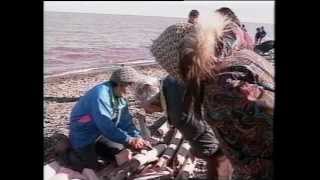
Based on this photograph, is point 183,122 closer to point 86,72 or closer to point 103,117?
point 103,117

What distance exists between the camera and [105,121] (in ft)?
11.9

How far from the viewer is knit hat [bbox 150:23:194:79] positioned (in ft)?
11.7

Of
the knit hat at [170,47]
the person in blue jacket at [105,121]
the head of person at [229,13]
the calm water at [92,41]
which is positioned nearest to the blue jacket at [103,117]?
the person in blue jacket at [105,121]

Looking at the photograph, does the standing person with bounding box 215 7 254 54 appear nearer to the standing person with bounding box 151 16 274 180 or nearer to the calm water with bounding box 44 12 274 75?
the standing person with bounding box 151 16 274 180

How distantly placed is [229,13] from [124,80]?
2.14 feet

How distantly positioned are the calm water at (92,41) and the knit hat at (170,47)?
33 millimetres

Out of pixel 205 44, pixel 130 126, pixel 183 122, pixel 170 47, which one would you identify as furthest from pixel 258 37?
pixel 130 126

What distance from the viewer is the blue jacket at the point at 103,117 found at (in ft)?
11.8

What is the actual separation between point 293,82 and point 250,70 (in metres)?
0.23

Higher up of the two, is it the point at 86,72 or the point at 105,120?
the point at 86,72

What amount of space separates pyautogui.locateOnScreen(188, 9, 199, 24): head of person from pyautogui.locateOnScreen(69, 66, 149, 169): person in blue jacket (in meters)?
0.40

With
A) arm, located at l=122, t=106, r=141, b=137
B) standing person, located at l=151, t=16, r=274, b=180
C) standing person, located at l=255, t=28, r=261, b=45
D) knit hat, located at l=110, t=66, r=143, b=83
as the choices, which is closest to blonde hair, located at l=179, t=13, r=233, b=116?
standing person, located at l=151, t=16, r=274, b=180

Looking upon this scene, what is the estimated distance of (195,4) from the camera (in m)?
3.54
